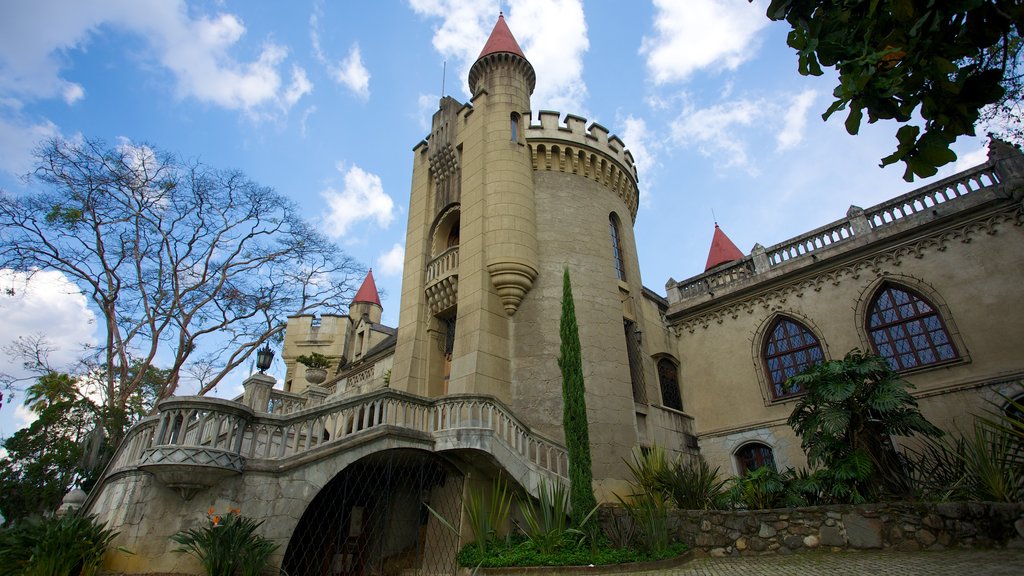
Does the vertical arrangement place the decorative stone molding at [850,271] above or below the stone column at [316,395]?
above

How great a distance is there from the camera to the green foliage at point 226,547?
6387mm

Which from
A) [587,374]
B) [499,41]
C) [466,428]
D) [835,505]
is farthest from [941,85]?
[499,41]

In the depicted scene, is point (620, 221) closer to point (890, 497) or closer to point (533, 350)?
point (533, 350)

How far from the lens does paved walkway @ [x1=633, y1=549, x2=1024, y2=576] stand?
557cm

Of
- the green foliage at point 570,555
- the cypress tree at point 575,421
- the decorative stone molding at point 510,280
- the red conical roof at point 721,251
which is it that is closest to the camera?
the green foliage at point 570,555

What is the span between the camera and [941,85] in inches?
128

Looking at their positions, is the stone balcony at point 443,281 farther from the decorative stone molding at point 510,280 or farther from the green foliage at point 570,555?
the green foliage at point 570,555

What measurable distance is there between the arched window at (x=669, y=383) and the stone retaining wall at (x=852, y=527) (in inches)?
260

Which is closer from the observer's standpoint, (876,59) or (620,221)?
(876,59)

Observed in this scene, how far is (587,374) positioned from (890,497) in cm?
620

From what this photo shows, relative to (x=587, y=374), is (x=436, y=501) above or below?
below

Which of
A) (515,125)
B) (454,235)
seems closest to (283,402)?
(454,235)

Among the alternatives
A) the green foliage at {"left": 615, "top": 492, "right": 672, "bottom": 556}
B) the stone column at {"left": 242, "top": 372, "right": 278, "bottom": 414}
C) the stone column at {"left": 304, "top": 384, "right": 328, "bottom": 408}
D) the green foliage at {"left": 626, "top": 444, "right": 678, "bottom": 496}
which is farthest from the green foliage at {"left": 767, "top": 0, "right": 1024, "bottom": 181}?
the stone column at {"left": 304, "top": 384, "right": 328, "bottom": 408}

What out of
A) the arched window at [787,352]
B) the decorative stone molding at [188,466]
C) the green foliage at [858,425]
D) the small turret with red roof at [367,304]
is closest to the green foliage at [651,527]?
the green foliage at [858,425]
